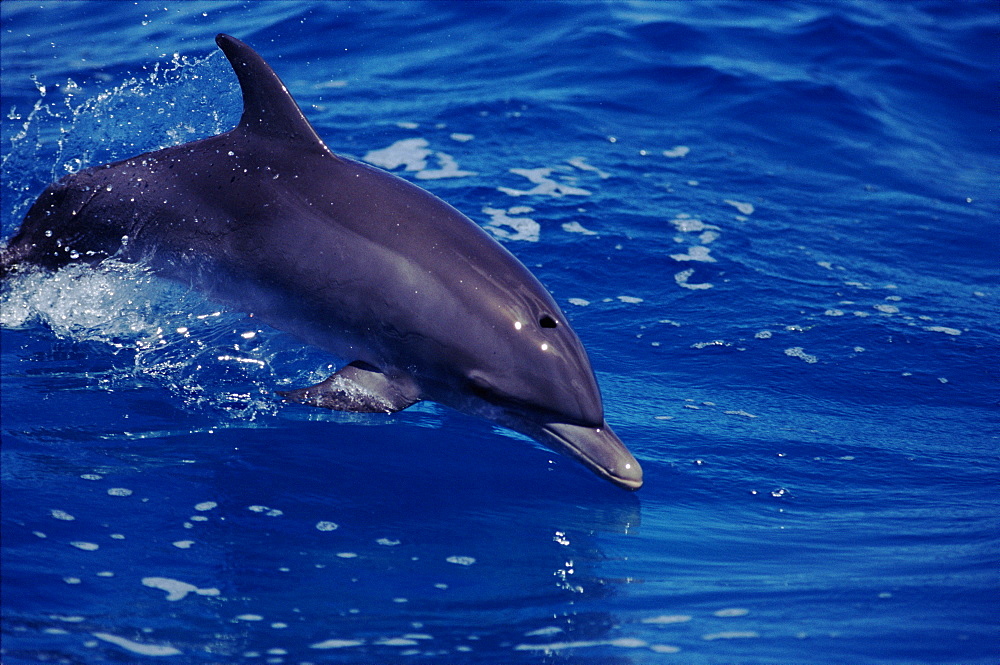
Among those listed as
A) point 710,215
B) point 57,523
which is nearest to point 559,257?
point 710,215

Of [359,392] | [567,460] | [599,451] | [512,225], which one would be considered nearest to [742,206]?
[512,225]

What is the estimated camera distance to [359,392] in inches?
217

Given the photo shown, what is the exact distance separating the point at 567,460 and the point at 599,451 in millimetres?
700

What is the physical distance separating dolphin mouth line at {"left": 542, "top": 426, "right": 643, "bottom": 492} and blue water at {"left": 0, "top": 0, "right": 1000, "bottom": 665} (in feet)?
0.94

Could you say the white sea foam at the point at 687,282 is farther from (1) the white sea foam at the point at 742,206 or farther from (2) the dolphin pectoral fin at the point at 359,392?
(2) the dolphin pectoral fin at the point at 359,392

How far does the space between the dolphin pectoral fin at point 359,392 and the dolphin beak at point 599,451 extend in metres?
0.83

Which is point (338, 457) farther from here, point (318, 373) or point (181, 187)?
point (181, 187)

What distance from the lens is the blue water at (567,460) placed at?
444cm

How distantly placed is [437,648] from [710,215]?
21.0 ft

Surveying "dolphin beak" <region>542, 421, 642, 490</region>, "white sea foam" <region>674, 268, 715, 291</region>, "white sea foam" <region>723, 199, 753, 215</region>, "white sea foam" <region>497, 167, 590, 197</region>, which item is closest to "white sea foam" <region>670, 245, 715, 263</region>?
"white sea foam" <region>674, 268, 715, 291</region>

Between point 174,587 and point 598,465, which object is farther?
point 598,465

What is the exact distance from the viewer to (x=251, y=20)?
48.3 feet

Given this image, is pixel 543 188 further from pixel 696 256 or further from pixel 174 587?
pixel 174 587

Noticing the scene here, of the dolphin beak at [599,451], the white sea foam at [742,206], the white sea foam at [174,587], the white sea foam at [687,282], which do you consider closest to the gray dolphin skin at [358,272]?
the dolphin beak at [599,451]
